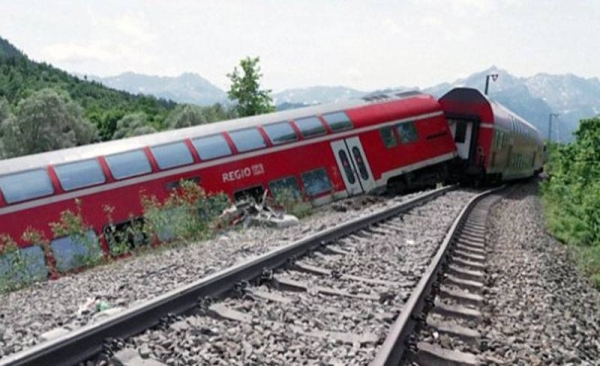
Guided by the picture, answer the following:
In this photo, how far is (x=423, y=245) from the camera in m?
8.80

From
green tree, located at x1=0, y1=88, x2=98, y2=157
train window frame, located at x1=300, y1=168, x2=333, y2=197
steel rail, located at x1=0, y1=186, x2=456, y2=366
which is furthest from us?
green tree, located at x1=0, y1=88, x2=98, y2=157

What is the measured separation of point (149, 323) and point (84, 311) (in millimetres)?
908

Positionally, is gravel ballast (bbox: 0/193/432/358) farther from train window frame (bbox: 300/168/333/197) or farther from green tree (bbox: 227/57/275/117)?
green tree (bbox: 227/57/275/117)

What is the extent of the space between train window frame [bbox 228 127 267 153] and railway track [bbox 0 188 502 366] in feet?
25.5

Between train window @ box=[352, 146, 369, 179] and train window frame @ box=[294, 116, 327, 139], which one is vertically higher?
train window frame @ box=[294, 116, 327, 139]

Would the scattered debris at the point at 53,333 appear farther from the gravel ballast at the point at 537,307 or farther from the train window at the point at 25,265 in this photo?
the train window at the point at 25,265

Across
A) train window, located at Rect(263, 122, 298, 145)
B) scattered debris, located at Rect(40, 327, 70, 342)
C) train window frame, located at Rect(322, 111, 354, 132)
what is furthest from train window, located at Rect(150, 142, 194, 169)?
scattered debris, located at Rect(40, 327, 70, 342)

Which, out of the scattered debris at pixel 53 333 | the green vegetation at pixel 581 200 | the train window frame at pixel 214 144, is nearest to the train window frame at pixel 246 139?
the train window frame at pixel 214 144

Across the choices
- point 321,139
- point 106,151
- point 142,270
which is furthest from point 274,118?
point 142,270

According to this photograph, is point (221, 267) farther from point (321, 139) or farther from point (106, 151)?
point (321, 139)

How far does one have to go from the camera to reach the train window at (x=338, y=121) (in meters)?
18.1

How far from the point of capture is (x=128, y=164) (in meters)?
13.1

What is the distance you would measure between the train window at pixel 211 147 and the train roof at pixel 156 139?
17 centimetres

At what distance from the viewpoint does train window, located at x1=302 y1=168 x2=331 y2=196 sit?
55.1 ft
